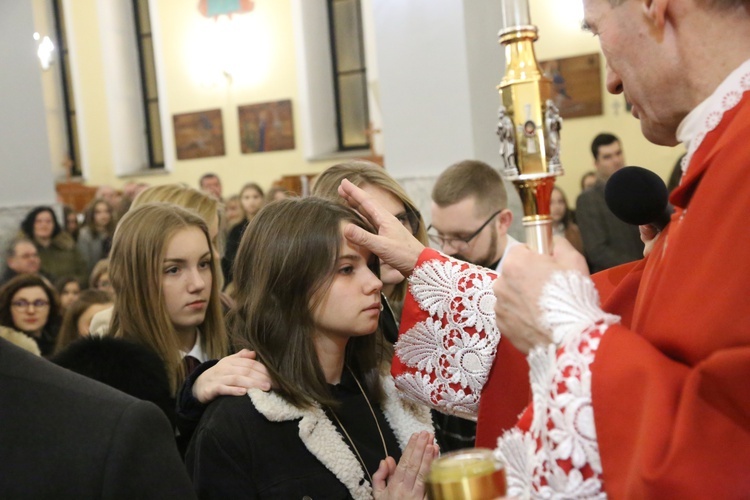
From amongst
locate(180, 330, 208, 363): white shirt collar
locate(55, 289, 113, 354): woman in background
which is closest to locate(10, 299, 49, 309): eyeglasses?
locate(55, 289, 113, 354): woman in background

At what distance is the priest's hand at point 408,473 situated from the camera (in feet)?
6.52

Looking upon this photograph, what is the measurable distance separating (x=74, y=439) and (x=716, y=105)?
3.26 ft

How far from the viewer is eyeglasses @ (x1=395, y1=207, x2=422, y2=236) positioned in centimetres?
300

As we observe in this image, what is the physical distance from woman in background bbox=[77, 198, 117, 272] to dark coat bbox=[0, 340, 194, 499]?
24.9 ft

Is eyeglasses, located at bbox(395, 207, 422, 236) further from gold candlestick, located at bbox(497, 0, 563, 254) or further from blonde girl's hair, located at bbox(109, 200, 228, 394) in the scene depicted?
gold candlestick, located at bbox(497, 0, 563, 254)

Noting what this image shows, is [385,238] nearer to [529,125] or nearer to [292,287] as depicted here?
[292,287]

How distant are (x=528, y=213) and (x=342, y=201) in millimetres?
984

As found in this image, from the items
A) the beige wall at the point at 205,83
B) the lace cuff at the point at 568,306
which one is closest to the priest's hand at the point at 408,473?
the lace cuff at the point at 568,306

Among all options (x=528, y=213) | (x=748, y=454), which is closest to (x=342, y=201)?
(x=528, y=213)

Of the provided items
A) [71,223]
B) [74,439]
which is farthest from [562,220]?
[74,439]

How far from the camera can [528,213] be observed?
60.7 inches

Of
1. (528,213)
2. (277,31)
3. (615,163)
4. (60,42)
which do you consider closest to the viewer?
(528,213)

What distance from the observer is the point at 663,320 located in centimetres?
130

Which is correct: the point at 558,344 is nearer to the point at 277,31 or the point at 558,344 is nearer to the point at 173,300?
the point at 173,300
